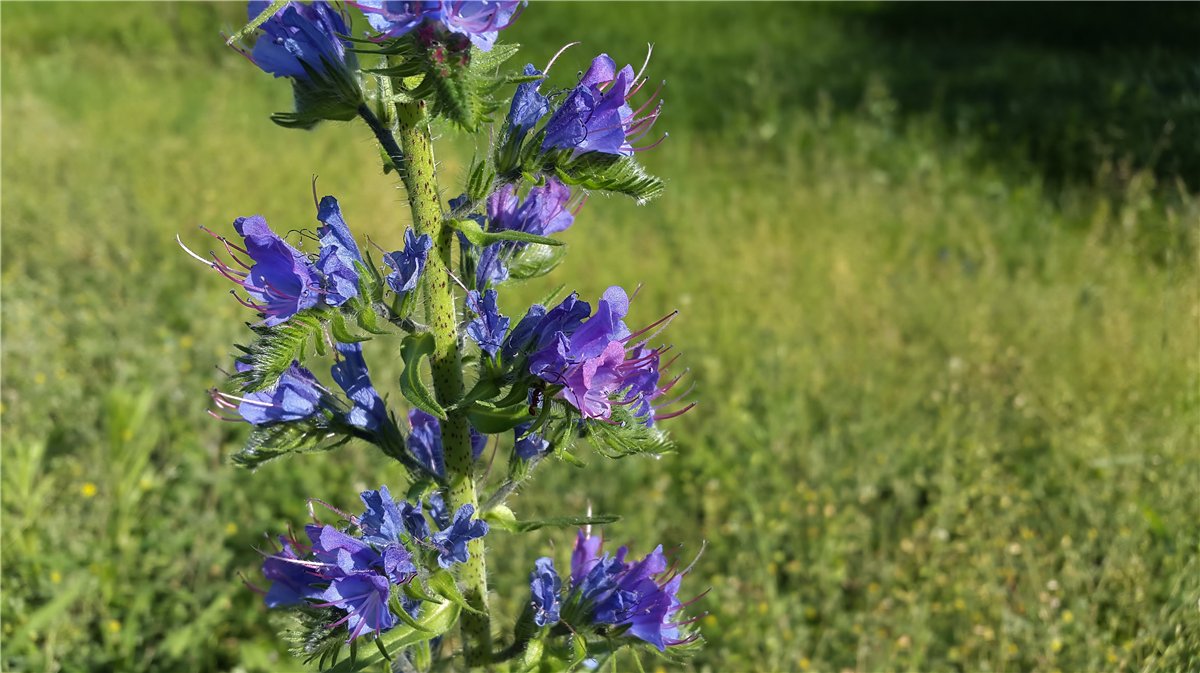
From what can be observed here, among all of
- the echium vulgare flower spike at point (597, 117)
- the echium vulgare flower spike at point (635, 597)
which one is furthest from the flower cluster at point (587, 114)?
the echium vulgare flower spike at point (635, 597)

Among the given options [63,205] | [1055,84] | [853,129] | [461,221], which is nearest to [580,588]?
[461,221]

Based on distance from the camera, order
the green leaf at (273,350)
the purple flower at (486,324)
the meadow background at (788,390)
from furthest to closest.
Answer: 1. the meadow background at (788,390)
2. the purple flower at (486,324)
3. the green leaf at (273,350)

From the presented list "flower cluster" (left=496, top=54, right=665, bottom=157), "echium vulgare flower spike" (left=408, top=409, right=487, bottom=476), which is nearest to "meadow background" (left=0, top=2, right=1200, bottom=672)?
"echium vulgare flower spike" (left=408, top=409, right=487, bottom=476)

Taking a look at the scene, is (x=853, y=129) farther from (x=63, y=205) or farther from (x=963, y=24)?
(x=63, y=205)

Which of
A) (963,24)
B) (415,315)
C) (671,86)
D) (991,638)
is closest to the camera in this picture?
(415,315)

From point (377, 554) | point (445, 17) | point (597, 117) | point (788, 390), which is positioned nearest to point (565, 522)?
point (377, 554)

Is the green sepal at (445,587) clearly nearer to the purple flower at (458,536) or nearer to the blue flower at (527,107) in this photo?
the purple flower at (458,536)

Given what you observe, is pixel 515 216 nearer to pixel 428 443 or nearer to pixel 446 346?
pixel 446 346

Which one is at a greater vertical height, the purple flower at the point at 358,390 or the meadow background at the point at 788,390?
the purple flower at the point at 358,390
